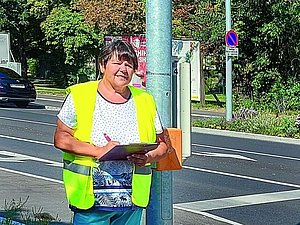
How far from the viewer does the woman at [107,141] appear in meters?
4.49

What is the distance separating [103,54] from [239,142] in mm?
15748

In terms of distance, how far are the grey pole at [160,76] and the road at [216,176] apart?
3635 millimetres

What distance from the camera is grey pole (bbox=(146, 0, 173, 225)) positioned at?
16.9 feet

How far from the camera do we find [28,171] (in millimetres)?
13102

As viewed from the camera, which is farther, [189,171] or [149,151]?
[189,171]

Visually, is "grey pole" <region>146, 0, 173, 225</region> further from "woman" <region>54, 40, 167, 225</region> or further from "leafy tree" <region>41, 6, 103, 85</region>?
"leafy tree" <region>41, 6, 103, 85</region>

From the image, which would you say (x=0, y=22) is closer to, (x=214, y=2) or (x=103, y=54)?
(x=214, y=2)

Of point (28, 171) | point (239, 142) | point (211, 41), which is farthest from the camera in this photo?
point (211, 41)

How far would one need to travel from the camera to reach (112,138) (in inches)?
179

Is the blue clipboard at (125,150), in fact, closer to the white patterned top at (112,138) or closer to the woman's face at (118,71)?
the white patterned top at (112,138)

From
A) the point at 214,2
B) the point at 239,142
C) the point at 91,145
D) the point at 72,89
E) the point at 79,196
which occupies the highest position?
the point at 214,2

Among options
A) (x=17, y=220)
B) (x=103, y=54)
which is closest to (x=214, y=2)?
(x=17, y=220)

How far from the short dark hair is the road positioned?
4.40 metres

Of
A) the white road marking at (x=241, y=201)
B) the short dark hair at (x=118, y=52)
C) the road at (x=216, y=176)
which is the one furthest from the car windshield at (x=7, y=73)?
the short dark hair at (x=118, y=52)
